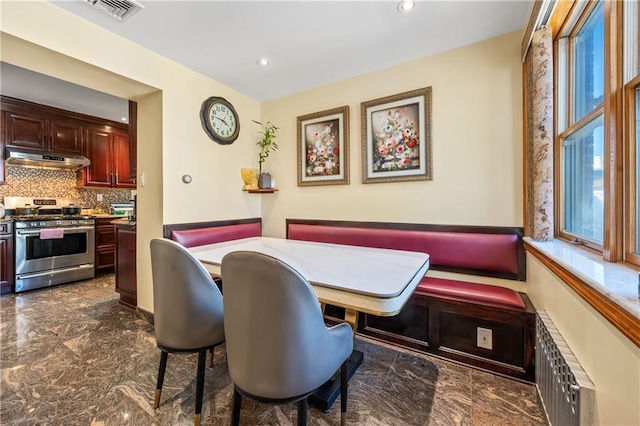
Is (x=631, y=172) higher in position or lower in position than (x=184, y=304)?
higher

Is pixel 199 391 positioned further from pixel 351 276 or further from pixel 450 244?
pixel 450 244

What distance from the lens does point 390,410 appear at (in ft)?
4.75

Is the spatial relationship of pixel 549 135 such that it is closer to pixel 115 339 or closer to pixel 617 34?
pixel 617 34

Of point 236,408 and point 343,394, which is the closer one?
point 236,408

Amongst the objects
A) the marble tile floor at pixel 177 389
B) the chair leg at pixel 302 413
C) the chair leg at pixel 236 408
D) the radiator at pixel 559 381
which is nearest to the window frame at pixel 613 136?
the radiator at pixel 559 381

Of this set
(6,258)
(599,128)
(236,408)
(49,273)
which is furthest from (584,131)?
(6,258)

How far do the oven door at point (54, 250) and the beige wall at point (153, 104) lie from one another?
2045 millimetres

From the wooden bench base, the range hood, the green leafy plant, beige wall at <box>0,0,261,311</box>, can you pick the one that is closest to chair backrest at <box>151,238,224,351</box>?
beige wall at <box>0,0,261,311</box>

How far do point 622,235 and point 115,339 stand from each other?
3.30 metres

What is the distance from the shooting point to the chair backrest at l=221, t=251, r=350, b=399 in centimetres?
92

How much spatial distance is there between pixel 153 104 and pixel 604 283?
321 cm

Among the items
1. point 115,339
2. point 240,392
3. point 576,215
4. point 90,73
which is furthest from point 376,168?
point 115,339

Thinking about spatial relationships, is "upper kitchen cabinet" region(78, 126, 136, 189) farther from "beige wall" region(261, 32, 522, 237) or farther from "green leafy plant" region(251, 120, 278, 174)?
"beige wall" region(261, 32, 522, 237)

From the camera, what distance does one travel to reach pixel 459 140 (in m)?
2.24
